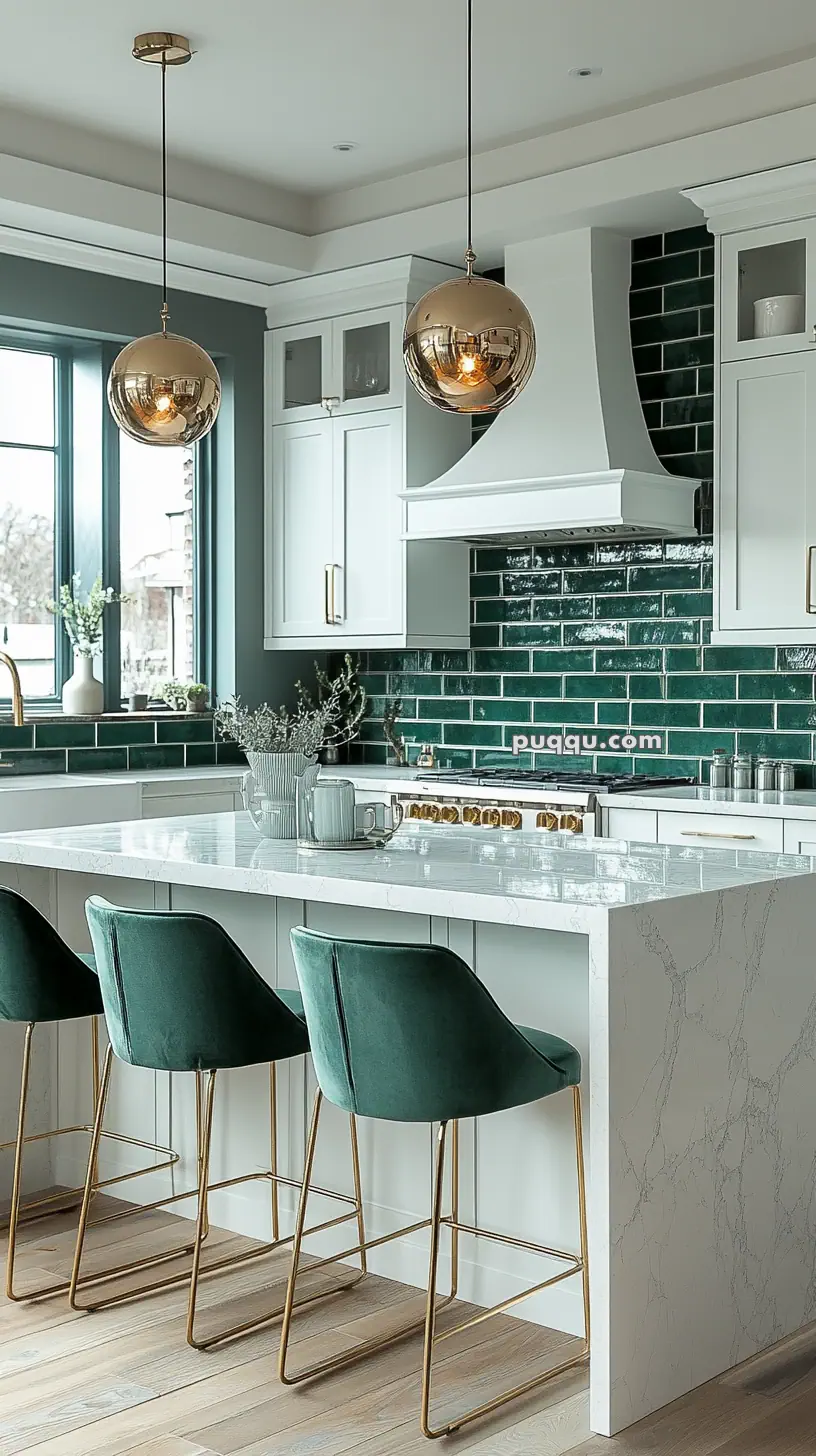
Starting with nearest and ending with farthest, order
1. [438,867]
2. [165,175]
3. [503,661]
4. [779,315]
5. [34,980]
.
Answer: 1. [438,867]
2. [34,980]
3. [779,315]
4. [165,175]
5. [503,661]

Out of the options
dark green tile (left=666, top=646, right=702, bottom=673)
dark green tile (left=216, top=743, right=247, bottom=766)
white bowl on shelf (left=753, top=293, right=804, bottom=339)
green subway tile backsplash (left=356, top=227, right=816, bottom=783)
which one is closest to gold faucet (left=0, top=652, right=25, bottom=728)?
dark green tile (left=216, top=743, right=247, bottom=766)

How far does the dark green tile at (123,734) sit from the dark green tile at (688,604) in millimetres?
2011

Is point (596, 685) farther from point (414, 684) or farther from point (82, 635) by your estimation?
point (82, 635)

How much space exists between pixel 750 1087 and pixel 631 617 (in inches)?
110

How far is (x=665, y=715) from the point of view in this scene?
5.51m

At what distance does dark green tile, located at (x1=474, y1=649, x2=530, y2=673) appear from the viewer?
5.95 metres

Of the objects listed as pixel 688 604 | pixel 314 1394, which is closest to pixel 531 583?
pixel 688 604

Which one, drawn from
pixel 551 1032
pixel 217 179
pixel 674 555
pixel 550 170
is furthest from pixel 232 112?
pixel 551 1032

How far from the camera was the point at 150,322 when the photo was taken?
590 centimetres

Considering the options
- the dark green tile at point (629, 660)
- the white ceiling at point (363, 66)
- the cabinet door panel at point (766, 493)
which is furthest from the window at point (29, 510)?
the cabinet door panel at point (766, 493)

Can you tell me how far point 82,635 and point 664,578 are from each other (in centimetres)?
214

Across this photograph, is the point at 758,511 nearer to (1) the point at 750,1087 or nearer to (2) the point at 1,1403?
(1) the point at 750,1087

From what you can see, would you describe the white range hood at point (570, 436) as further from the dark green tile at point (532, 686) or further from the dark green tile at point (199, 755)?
the dark green tile at point (199, 755)

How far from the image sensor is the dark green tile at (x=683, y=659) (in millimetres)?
5430
